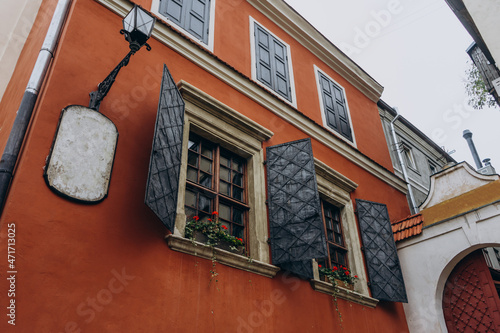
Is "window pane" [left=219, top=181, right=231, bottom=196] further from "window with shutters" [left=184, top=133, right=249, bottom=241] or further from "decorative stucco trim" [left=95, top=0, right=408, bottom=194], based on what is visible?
"decorative stucco trim" [left=95, top=0, right=408, bottom=194]

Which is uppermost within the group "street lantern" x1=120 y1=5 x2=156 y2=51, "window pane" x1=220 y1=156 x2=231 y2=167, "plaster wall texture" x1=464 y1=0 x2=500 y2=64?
"plaster wall texture" x1=464 y1=0 x2=500 y2=64

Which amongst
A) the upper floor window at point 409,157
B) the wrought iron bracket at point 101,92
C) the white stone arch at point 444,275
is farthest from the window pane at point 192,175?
the upper floor window at point 409,157

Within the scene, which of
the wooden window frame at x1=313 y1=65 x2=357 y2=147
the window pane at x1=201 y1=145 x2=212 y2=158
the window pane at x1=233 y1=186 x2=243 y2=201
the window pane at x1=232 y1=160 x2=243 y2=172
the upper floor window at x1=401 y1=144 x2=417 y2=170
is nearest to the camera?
the window pane at x1=201 y1=145 x2=212 y2=158

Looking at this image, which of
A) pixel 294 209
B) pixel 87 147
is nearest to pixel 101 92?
pixel 87 147

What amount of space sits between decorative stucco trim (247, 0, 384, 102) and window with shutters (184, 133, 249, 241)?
15.3 ft

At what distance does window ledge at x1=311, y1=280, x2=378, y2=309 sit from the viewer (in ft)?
23.2

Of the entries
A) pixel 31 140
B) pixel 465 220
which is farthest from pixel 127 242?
pixel 465 220

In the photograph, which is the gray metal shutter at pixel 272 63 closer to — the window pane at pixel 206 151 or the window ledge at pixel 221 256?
the window pane at pixel 206 151

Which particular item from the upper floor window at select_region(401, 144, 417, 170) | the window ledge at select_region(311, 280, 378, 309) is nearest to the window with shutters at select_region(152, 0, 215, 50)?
the window ledge at select_region(311, 280, 378, 309)

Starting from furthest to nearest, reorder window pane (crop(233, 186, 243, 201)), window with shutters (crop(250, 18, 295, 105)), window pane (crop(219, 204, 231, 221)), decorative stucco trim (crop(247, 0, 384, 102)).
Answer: decorative stucco trim (crop(247, 0, 384, 102))
window with shutters (crop(250, 18, 295, 105))
window pane (crop(233, 186, 243, 201))
window pane (crop(219, 204, 231, 221))

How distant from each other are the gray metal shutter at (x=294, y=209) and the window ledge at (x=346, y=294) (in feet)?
1.05

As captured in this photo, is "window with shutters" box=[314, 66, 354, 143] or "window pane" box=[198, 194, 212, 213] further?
"window with shutters" box=[314, 66, 354, 143]

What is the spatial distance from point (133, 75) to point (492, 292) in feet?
24.7

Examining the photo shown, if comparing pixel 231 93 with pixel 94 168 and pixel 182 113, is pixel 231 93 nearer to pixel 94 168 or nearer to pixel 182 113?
pixel 182 113
